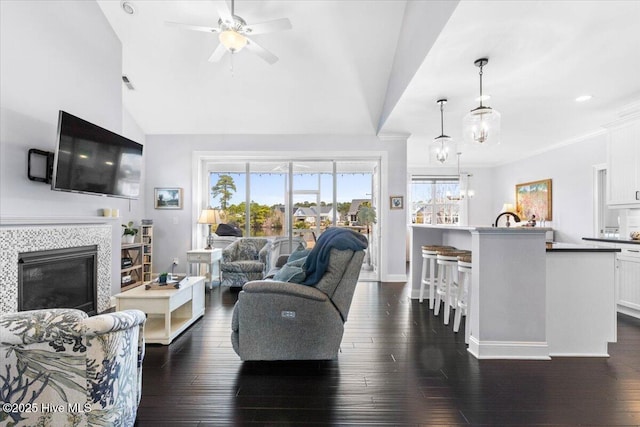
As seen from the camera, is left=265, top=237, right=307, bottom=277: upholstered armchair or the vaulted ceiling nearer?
the vaulted ceiling

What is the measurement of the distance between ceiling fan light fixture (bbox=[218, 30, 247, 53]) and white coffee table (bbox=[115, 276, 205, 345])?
251cm

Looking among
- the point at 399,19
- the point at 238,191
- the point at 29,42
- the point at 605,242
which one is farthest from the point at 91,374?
the point at 605,242

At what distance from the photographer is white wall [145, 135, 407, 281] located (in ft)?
18.7

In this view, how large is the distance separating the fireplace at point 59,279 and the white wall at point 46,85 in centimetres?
40

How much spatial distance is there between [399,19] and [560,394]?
13.6 feet

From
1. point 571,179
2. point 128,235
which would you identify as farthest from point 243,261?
point 571,179

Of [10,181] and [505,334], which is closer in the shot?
[505,334]

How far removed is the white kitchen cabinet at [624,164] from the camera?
12.8 ft

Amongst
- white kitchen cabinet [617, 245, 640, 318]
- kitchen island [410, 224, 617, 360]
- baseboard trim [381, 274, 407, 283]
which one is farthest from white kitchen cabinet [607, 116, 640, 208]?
baseboard trim [381, 274, 407, 283]

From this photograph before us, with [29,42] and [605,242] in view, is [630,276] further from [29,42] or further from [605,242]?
[29,42]

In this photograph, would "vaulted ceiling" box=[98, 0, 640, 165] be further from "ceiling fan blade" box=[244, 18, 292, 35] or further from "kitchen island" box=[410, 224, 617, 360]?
"kitchen island" box=[410, 224, 617, 360]

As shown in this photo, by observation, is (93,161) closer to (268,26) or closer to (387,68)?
(268,26)

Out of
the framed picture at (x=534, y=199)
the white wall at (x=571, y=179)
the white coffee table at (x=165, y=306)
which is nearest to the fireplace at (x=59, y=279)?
the white coffee table at (x=165, y=306)

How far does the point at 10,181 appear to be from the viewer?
2.76 meters
